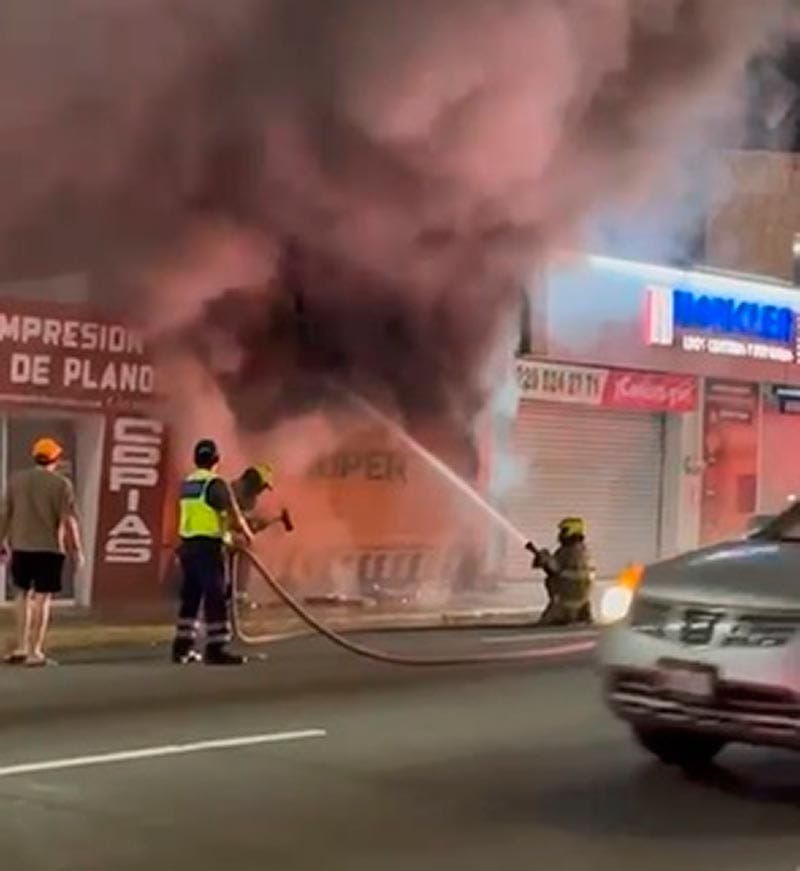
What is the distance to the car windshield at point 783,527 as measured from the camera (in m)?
8.67

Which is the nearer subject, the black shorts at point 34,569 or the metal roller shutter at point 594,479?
the black shorts at point 34,569

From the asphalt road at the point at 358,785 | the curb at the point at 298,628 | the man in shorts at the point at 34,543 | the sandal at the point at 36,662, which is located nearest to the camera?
the asphalt road at the point at 358,785

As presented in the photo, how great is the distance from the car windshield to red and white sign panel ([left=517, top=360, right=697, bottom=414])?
1268 centimetres

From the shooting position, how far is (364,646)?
14.8m

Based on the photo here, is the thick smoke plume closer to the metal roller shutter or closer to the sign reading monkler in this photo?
the sign reading monkler

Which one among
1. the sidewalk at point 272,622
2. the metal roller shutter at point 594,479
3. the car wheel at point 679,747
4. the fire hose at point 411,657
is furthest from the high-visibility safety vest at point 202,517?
the metal roller shutter at point 594,479

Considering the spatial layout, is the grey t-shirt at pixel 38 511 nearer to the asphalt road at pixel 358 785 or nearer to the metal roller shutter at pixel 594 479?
the asphalt road at pixel 358 785

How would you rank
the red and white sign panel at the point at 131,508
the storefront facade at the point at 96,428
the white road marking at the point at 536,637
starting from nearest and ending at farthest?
the white road marking at the point at 536,637 → the storefront facade at the point at 96,428 → the red and white sign panel at the point at 131,508

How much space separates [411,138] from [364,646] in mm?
5446

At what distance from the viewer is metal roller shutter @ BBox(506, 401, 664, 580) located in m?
22.0

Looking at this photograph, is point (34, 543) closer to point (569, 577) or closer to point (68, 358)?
point (68, 358)

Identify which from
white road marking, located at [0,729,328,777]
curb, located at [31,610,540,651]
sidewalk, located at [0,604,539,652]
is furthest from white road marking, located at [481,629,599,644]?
white road marking, located at [0,729,328,777]

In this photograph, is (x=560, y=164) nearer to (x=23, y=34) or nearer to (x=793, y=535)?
(x=23, y=34)

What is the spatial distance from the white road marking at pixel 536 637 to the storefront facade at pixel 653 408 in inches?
175
